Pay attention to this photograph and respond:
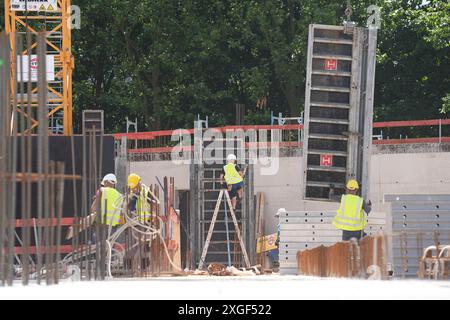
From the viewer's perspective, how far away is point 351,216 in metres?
20.2

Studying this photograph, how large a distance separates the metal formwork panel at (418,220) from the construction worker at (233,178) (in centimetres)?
926

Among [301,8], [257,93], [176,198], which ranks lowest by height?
[176,198]

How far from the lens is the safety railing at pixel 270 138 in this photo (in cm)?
3462

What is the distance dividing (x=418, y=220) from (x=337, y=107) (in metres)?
4.41

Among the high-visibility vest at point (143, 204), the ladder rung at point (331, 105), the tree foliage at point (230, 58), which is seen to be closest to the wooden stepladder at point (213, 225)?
the ladder rung at point (331, 105)

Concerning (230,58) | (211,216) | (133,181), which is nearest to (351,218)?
(133,181)

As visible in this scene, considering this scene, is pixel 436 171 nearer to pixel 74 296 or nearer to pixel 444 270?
pixel 444 270

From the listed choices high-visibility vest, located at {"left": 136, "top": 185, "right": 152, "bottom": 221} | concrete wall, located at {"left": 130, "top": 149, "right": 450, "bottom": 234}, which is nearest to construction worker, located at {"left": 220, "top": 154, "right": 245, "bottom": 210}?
concrete wall, located at {"left": 130, "top": 149, "right": 450, "bottom": 234}

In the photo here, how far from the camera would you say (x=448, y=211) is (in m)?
20.7

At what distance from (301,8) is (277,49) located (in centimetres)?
200

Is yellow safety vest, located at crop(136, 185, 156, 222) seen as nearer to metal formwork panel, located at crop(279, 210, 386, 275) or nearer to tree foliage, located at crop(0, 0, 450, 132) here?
metal formwork panel, located at crop(279, 210, 386, 275)

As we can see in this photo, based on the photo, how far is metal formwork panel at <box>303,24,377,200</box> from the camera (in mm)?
24141
